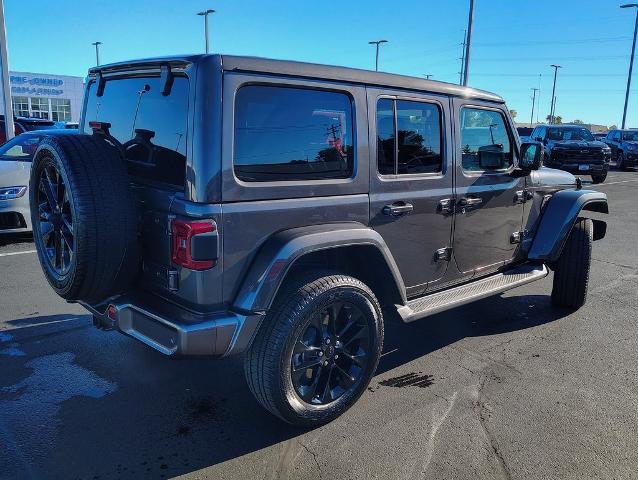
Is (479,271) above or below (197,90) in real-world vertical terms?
below

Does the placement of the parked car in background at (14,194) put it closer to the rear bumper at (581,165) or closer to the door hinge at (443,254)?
the door hinge at (443,254)

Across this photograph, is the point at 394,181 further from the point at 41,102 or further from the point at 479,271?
the point at 41,102

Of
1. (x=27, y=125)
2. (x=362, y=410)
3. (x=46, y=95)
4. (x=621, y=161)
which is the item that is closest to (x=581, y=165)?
(x=621, y=161)

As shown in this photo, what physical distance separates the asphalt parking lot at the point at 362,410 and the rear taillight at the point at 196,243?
3.41ft

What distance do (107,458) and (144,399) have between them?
2.02ft

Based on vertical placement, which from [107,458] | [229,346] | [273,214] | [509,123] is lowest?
[107,458]

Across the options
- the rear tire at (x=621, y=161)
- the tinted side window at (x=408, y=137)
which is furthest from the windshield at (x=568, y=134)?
the tinted side window at (x=408, y=137)

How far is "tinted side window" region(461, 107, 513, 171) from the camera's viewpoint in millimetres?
4070

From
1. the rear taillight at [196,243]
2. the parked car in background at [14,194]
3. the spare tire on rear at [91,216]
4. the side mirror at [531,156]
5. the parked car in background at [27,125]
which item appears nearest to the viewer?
the rear taillight at [196,243]

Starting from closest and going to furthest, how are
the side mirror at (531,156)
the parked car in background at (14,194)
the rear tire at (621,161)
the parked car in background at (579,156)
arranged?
1. the side mirror at (531,156)
2. the parked car in background at (14,194)
3. the parked car in background at (579,156)
4. the rear tire at (621,161)

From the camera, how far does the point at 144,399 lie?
3.39 m

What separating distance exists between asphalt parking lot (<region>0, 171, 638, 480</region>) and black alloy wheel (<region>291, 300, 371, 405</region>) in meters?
0.21

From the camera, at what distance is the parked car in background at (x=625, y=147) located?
24078 mm

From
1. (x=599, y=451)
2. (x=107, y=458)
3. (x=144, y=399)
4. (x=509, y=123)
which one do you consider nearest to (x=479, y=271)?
(x=509, y=123)
